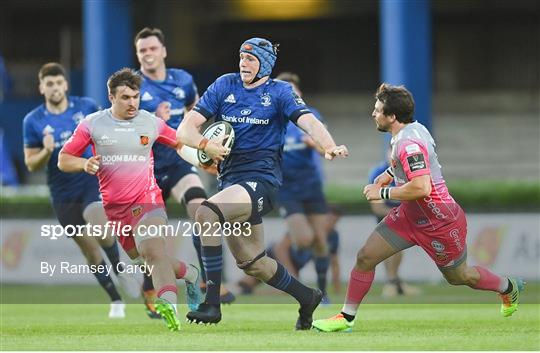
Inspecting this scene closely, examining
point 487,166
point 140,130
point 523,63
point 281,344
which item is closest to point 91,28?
point 487,166

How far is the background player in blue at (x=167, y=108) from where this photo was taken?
12227 mm

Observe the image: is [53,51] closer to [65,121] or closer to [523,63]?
[523,63]

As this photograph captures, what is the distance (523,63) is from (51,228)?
51.3 ft

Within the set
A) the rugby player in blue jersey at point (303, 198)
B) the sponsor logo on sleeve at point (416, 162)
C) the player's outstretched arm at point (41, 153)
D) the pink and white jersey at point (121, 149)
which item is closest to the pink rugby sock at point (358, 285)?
the sponsor logo on sleeve at point (416, 162)

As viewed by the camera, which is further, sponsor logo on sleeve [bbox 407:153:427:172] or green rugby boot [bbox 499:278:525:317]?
green rugby boot [bbox 499:278:525:317]

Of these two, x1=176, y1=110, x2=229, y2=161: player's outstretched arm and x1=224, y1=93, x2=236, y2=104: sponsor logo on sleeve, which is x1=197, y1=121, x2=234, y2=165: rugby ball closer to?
x1=176, y1=110, x2=229, y2=161: player's outstretched arm

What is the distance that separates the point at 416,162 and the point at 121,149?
2.51m

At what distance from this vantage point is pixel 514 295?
35.1ft

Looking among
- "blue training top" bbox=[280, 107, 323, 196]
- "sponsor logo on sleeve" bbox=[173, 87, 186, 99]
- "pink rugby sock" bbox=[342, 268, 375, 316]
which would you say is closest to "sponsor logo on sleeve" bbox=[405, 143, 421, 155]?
"pink rugby sock" bbox=[342, 268, 375, 316]

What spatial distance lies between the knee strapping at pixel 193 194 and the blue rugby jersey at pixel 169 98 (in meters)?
0.34

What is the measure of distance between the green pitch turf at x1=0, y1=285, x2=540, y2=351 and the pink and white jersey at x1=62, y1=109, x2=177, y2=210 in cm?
118

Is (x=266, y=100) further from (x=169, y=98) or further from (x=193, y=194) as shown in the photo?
(x=169, y=98)

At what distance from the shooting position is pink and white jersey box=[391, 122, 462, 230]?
993 centimetres

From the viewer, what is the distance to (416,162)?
387 inches
